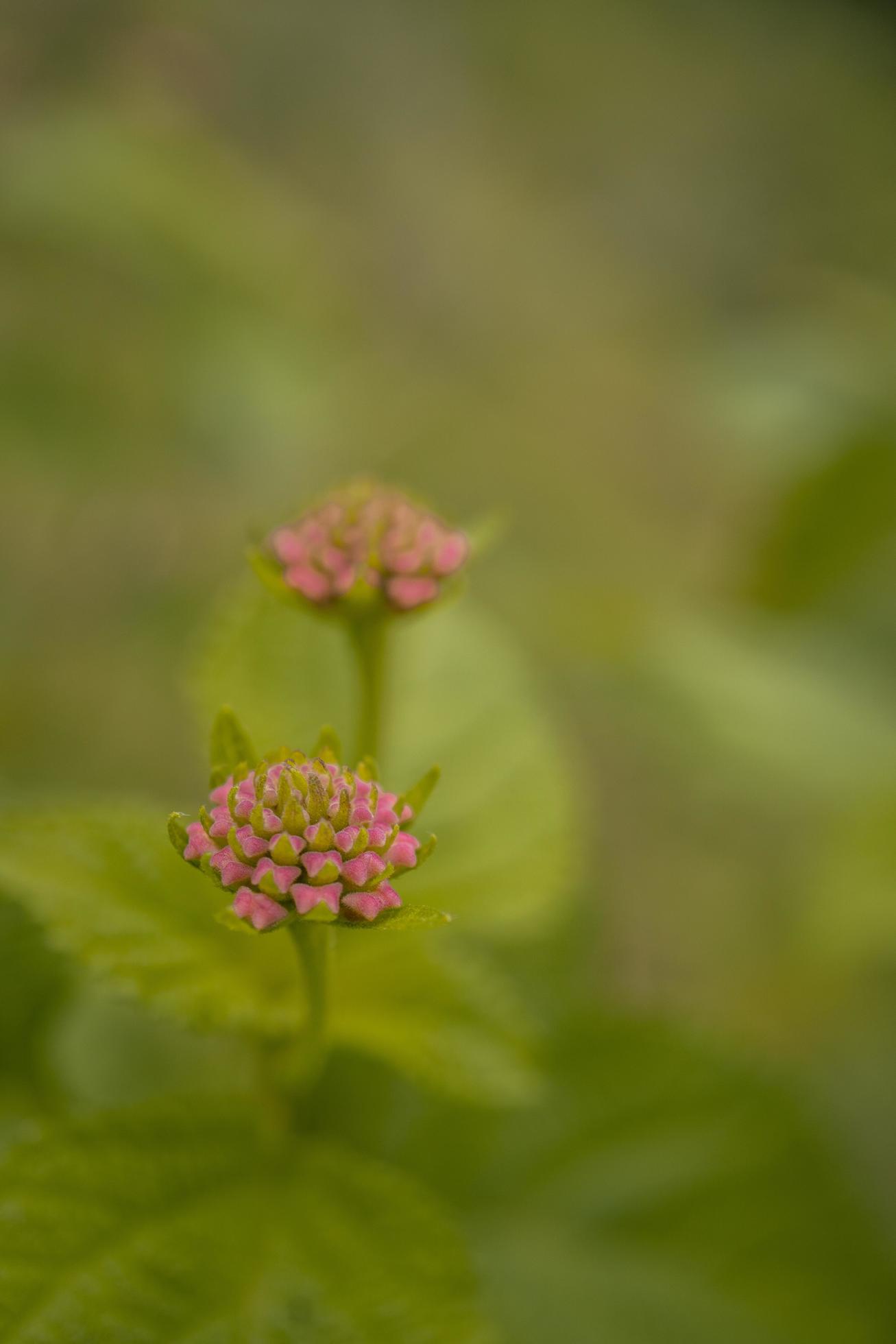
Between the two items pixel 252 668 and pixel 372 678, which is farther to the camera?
pixel 252 668

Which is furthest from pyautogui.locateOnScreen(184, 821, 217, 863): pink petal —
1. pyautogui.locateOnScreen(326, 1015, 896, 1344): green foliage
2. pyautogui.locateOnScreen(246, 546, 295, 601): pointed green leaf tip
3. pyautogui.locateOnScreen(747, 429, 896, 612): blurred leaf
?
pyautogui.locateOnScreen(747, 429, 896, 612): blurred leaf

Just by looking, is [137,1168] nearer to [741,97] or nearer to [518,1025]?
[518,1025]

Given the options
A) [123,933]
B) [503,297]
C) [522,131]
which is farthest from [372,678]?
[522,131]

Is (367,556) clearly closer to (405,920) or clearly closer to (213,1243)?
(405,920)

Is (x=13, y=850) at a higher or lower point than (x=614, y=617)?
lower

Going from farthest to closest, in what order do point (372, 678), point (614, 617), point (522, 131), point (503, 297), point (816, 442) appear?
point (522, 131) → point (503, 297) → point (816, 442) → point (614, 617) → point (372, 678)

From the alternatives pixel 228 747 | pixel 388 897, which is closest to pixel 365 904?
pixel 388 897

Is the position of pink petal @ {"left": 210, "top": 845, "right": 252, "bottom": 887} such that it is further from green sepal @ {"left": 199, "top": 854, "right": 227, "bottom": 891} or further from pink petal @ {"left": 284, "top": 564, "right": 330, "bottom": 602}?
pink petal @ {"left": 284, "top": 564, "right": 330, "bottom": 602}
